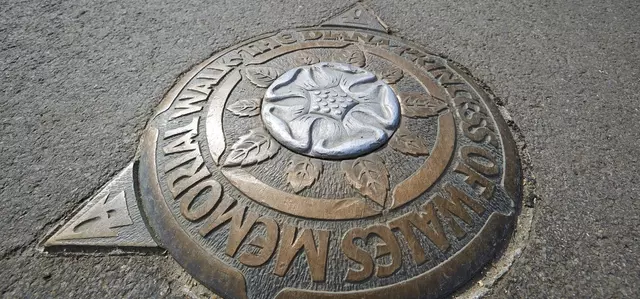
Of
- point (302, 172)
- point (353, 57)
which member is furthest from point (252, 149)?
point (353, 57)

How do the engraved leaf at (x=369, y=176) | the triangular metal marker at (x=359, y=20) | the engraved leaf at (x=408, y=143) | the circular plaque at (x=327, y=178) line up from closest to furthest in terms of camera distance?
the circular plaque at (x=327, y=178)
the engraved leaf at (x=369, y=176)
the engraved leaf at (x=408, y=143)
the triangular metal marker at (x=359, y=20)

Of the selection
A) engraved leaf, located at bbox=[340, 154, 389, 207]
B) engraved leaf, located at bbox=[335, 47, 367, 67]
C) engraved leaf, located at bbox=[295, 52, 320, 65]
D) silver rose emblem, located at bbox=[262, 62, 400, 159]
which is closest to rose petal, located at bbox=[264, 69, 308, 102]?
silver rose emblem, located at bbox=[262, 62, 400, 159]

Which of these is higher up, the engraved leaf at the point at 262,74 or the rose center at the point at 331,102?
the engraved leaf at the point at 262,74

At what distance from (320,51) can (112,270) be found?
1299 mm

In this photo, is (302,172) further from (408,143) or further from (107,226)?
(107,226)

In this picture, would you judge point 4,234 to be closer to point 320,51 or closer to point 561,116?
point 320,51

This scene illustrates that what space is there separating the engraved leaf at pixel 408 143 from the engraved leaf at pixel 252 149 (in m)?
0.47

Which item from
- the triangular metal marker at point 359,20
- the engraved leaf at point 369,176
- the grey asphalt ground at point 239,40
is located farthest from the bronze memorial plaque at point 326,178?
the triangular metal marker at point 359,20

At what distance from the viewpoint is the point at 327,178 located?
4.43 ft

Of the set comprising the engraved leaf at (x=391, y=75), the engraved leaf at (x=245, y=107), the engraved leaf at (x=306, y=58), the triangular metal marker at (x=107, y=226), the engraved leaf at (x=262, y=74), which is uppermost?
the engraved leaf at (x=306, y=58)

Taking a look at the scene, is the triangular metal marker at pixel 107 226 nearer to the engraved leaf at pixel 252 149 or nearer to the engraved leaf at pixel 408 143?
the engraved leaf at pixel 252 149

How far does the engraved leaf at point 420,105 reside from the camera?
1598 millimetres

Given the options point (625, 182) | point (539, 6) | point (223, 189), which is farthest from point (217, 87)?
point (539, 6)

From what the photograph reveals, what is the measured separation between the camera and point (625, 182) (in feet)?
5.11
